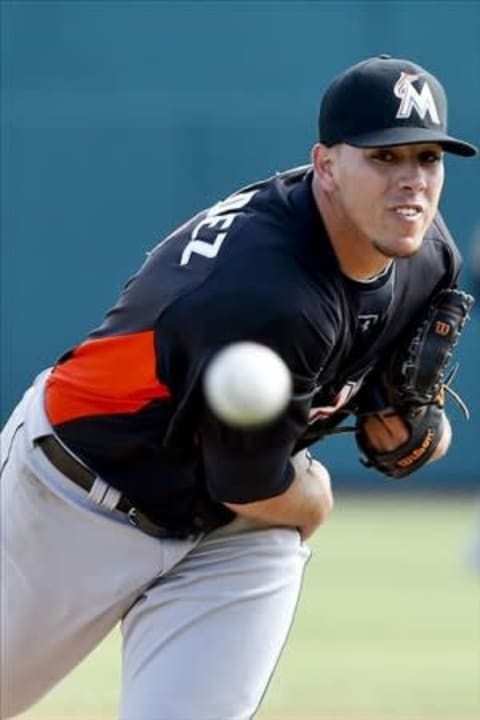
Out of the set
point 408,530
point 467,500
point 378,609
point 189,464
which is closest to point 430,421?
A: point 189,464

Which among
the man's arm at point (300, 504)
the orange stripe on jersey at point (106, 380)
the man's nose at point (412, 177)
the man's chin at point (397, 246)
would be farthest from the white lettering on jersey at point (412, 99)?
the man's arm at point (300, 504)

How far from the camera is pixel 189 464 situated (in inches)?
187

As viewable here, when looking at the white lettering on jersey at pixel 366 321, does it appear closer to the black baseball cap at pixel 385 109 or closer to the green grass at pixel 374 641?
the black baseball cap at pixel 385 109

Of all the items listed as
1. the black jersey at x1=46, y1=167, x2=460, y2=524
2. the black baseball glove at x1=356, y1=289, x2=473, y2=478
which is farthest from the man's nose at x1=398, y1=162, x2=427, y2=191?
the black baseball glove at x1=356, y1=289, x2=473, y2=478

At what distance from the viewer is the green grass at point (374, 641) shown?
762 cm

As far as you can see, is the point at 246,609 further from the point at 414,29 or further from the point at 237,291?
the point at 414,29

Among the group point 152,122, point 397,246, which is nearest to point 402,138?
point 397,246

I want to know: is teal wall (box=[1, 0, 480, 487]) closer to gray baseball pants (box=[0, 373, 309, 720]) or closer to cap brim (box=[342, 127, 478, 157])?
gray baseball pants (box=[0, 373, 309, 720])

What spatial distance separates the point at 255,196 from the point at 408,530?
910 cm

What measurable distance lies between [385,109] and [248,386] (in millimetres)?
1006

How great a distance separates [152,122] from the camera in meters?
16.1

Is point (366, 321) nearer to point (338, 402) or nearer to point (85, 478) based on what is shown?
point (338, 402)

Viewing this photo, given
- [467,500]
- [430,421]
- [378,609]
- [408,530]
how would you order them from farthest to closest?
[467,500] → [408,530] → [378,609] → [430,421]

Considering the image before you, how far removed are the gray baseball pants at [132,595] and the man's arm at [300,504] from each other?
0.06m
